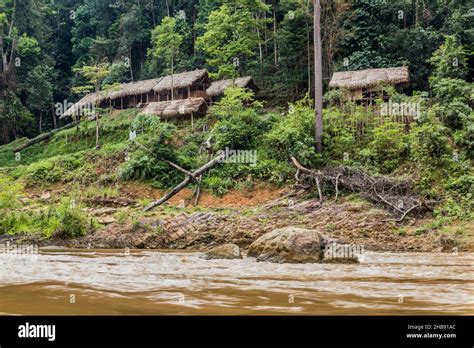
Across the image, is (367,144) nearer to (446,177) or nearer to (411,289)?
(446,177)

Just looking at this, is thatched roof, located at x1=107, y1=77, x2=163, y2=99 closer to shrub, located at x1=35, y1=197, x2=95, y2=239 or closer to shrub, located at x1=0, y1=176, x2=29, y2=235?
shrub, located at x1=0, y1=176, x2=29, y2=235

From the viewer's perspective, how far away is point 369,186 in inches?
795

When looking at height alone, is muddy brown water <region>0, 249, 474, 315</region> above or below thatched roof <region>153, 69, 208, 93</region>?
below

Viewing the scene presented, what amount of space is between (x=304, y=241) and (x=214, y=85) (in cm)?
3099

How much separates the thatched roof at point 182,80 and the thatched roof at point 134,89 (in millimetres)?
974

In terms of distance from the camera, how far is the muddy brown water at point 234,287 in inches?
257

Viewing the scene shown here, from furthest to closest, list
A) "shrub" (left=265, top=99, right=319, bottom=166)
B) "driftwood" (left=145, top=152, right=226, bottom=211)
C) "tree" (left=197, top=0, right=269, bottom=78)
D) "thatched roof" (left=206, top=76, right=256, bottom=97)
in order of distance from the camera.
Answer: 1. "tree" (left=197, top=0, right=269, bottom=78)
2. "thatched roof" (left=206, top=76, right=256, bottom=97)
3. "driftwood" (left=145, top=152, right=226, bottom=211)
4. "shrub" (left=265, top=99, right=319, bottom=166)

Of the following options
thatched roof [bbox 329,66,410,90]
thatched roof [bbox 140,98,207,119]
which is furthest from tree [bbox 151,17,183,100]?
thatched roof [bbox 329,66,410,90]

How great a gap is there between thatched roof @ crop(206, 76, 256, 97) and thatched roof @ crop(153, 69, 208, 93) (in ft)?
4.42

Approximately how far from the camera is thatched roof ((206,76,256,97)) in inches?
1550
